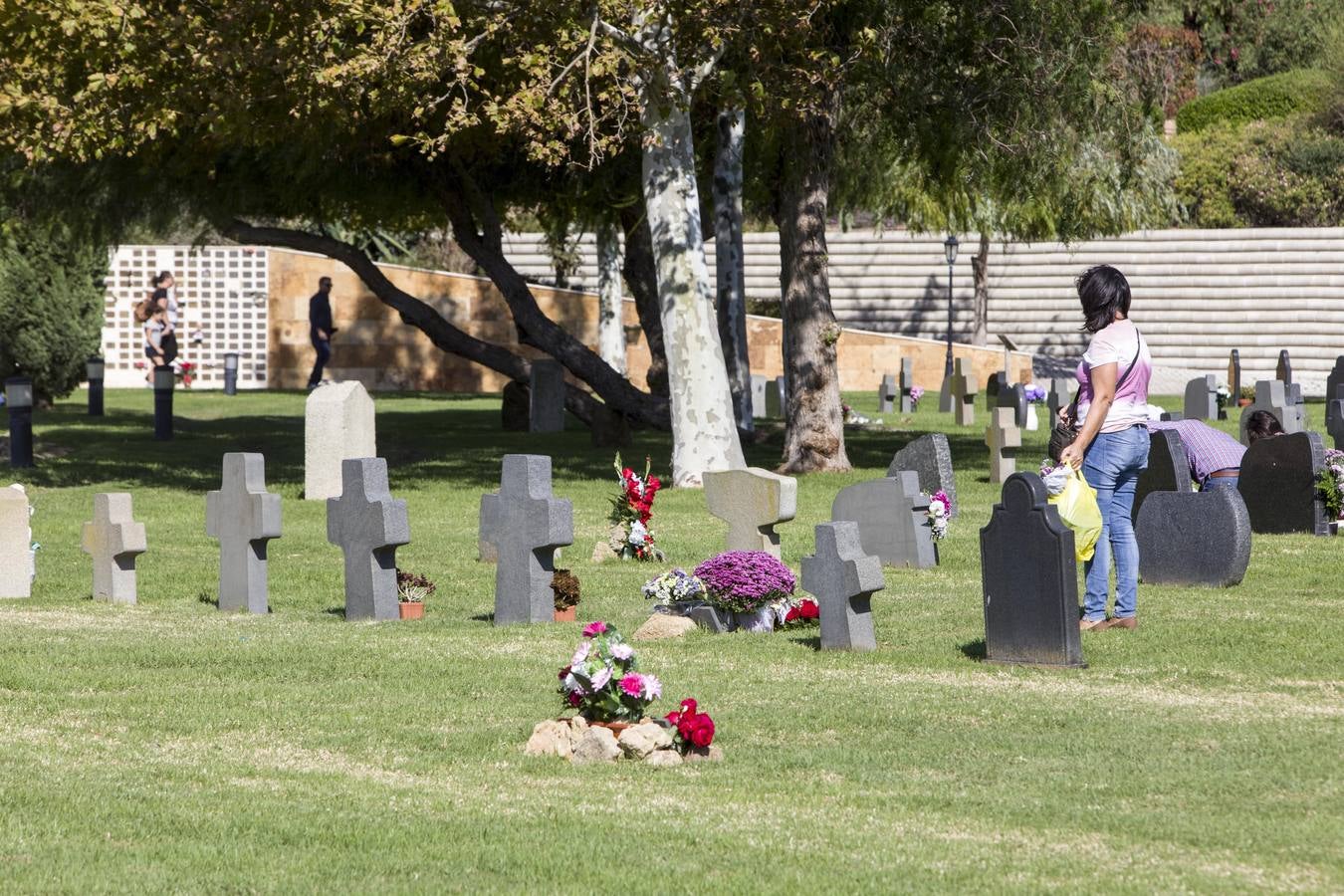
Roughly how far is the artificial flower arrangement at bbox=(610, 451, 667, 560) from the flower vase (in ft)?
11.4

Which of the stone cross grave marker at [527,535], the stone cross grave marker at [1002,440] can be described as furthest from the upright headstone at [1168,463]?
the stone cross grave marker at [1002,440]

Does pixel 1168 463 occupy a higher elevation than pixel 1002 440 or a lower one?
lower

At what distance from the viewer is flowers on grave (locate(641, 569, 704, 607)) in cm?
1138

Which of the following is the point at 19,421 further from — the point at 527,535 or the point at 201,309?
the point at 201,309

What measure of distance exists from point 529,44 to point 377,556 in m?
10.7

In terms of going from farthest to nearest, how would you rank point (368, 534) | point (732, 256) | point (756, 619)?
1. point (732, 256)
2. point (368, 534)
3. point (756, 619)

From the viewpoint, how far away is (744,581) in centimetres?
1108

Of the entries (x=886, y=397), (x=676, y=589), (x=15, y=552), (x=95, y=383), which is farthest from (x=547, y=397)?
(x=676, y=589)

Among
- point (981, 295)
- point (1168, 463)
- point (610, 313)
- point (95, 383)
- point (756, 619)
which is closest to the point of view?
point (756, 619)

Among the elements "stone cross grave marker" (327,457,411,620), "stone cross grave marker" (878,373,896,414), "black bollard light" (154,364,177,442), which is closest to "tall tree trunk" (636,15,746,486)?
"stone cross grave marker" (327,457,411,620)

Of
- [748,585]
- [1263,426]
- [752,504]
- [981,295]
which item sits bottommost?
[748,585]

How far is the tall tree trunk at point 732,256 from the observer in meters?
25.0

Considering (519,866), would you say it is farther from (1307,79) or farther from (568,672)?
(1307,79)

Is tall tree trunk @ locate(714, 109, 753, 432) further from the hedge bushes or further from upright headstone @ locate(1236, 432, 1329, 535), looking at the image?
the hedge bushes
